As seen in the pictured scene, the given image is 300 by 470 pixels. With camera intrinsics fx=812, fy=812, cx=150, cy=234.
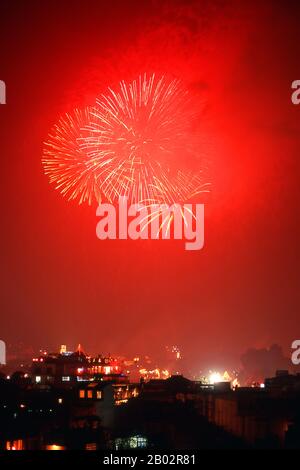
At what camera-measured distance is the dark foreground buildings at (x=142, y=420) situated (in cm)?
1507

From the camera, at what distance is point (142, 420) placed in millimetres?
18109

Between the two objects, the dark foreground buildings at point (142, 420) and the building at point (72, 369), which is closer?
the dark foreground buildings at point (142, 420)

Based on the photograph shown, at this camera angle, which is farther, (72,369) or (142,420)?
(72,369)

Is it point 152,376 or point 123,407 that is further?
point 152,376

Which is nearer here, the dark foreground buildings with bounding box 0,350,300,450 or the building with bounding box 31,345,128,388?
the dark foreground buildings with bounding box 0,350,300,450

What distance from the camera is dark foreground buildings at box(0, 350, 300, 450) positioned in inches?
593

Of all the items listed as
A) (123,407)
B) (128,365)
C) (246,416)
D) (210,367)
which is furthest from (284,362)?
(246,416)
